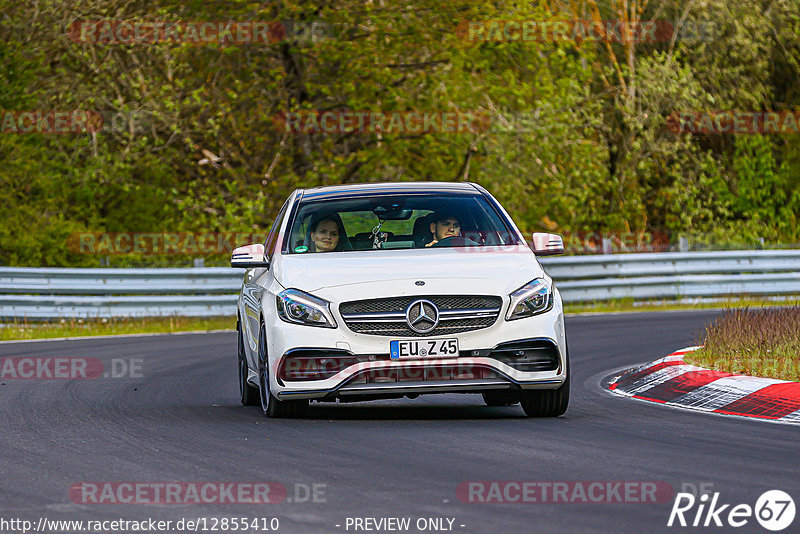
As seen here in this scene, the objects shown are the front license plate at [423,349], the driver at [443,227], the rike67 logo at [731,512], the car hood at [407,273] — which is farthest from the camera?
the driver at [443,227]

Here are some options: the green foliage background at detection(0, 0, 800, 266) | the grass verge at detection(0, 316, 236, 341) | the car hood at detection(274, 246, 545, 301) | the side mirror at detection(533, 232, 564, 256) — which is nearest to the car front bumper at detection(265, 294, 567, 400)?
the car hood at detection(274, 246, 545, 301)

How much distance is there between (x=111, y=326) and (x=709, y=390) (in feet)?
43.1

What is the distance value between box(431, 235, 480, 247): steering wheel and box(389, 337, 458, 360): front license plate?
4.26ft

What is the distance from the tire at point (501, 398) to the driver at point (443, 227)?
1154mm

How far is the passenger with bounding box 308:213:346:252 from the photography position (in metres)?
10.5

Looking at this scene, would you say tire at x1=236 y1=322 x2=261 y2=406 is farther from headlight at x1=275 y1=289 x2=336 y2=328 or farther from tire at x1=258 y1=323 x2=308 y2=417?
headlight at x1=275 y1=289 x2=336 y2=328

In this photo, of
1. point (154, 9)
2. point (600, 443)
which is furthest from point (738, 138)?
point (600, 443)

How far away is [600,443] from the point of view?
8336mm

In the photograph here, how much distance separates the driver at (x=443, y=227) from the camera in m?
10.6

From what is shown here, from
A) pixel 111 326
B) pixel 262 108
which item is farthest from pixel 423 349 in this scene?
pixel 262 108

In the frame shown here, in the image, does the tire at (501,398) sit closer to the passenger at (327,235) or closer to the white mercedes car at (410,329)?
the white mercedes car at (410,329)

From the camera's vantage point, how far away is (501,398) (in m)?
10.7

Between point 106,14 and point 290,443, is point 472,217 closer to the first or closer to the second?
point 290,443

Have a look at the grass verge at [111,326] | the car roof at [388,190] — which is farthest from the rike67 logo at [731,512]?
the grass verge at [111,326]
